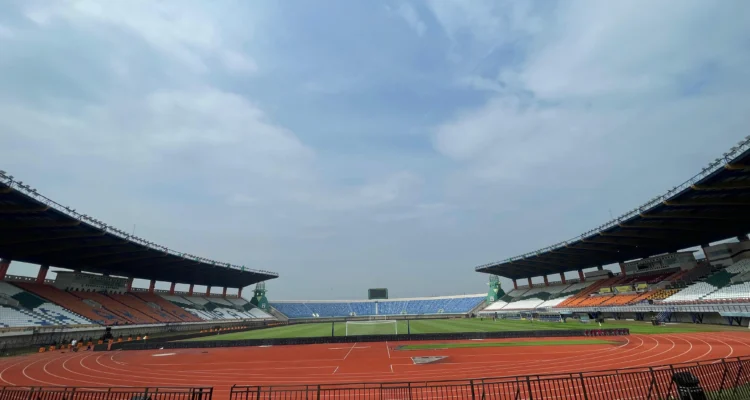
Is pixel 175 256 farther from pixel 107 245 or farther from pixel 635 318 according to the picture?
pixel 635 318

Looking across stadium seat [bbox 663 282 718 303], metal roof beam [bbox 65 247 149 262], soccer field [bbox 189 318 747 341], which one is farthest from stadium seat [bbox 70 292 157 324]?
stadium seat [bbox 663 282 718 303]

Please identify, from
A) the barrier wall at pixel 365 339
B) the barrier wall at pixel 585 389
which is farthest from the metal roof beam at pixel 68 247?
the barrier wall at pixel 585 389

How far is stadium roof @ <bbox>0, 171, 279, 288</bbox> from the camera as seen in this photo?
2897 cm

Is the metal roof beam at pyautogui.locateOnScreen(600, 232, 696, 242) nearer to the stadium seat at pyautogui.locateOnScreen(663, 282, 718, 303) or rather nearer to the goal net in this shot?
the stadium seat at pyautogui.locateOnScreen(663, 282, 718, 303)

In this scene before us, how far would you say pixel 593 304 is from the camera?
52.3 meters

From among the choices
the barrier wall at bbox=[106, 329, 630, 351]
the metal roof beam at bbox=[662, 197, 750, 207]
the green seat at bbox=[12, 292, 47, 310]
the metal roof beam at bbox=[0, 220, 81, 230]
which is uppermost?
the metal roof beam at bbox=[662, 197, 750, 207]

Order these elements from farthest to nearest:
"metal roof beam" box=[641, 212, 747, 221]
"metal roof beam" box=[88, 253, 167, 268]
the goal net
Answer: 1. "metal roof beam" box=[88, 253, 167, 268]
2. the goal net
3. "metal roof beam" box=[641, 212, 747, 221]

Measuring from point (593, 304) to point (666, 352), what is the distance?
35.9 m

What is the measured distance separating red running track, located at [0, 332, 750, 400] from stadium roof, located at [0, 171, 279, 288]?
491 inches

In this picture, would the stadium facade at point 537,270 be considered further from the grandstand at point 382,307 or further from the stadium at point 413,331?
the grandstand at point 382,307

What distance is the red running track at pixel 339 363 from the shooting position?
58.0 ft

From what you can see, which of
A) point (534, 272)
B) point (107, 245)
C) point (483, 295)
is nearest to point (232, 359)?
point (107, 245)

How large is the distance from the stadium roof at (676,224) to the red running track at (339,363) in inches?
488

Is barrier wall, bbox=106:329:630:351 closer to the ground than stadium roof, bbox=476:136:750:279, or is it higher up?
closer to the ground
